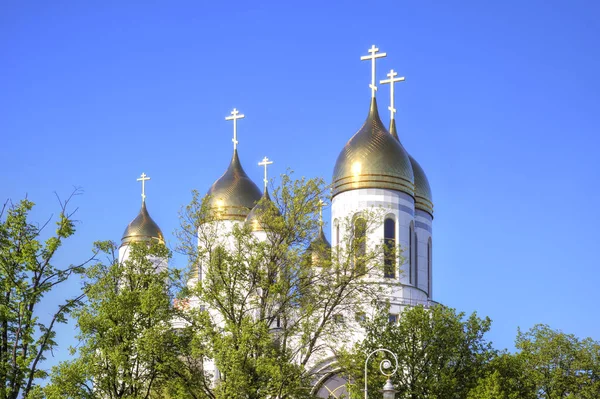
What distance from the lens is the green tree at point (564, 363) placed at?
37.5 m

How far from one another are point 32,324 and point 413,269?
17626mm

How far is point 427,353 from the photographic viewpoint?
32.3 meters

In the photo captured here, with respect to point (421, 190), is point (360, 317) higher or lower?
lower

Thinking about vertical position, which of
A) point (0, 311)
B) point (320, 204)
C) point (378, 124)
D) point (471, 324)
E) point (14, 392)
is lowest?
point (14, 392)

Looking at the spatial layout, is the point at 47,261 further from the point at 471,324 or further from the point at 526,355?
the point at 526,355

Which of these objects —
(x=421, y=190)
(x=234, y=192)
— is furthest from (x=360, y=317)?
(x=234, y=192)

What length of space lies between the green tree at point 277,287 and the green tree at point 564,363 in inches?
363

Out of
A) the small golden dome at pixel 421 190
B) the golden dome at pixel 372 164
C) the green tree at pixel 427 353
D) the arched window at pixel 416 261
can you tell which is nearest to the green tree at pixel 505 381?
the green tree at pixel 427 353

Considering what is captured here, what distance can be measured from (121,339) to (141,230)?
20.4 meters

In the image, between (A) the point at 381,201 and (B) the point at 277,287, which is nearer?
(B) the point at 277,287

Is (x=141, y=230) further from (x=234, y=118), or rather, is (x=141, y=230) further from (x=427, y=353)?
(x=427, y=353)

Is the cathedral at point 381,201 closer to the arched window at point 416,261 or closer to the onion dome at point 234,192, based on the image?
the arched window at point 416,261

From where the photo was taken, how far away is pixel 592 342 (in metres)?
40.1

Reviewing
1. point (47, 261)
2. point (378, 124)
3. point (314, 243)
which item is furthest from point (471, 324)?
point (47, 261)
